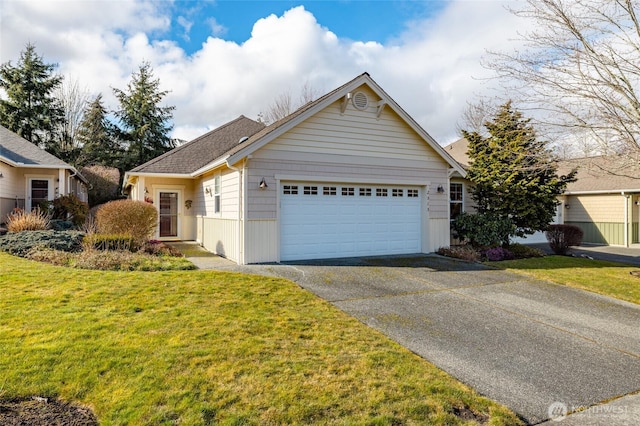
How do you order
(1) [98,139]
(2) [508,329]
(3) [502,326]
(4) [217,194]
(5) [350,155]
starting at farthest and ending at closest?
(1) [98,139] → (4) [217,194] → (5) [350,155] → (3) [502,326] → (2) [508,329]

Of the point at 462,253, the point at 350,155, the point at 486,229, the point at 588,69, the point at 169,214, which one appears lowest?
the point at 462,253

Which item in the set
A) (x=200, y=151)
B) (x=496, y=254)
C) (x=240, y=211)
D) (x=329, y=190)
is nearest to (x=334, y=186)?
(x=329, y=190)

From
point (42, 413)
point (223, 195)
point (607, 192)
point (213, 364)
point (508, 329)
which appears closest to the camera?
point (42, 413)

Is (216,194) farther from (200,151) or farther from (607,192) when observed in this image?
(607,192)

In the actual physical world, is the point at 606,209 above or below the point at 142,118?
below

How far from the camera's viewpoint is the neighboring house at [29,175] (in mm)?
15414

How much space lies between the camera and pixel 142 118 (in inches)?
1207

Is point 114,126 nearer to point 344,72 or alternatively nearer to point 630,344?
point 344,72

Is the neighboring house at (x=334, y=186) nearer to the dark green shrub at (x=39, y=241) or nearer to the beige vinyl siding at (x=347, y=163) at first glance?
the beige vinyl siding at (x=347, y=163)

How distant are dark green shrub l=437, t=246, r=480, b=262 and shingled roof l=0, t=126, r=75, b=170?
16.1 m

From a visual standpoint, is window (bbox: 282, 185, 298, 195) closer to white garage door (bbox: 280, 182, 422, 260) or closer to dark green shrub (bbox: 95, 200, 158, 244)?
white garage door (bbox: 280, 182, 422, 260)

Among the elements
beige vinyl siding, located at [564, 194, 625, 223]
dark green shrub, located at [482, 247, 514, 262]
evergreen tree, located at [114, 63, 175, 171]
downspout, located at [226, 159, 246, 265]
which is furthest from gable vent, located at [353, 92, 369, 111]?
evergreen tree, located at [114, 63, 175, 171]

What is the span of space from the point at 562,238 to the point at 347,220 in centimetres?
887

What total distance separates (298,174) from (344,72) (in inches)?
692
